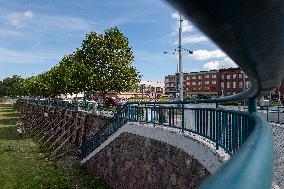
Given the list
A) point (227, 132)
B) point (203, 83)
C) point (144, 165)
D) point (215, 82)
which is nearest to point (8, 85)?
point (203, 83)

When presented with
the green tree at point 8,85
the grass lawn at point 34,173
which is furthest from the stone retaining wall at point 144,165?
the green tree at point 8,85

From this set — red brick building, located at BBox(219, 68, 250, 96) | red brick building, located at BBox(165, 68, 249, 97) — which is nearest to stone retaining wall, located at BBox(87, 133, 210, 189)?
red brick building, located at BBox(165, 68, 249, 97)

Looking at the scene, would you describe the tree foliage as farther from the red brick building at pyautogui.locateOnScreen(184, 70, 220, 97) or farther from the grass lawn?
the red brick building at pyautogui.locateOnScreen(184, 70, 220, 97)

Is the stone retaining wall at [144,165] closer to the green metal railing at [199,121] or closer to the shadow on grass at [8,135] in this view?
the green metal railing at [199,121]

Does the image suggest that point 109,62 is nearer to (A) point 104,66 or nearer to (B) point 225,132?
(A) point 104,66

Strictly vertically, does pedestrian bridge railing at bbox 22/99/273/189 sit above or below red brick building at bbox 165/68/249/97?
below

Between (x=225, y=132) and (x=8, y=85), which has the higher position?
(x=8, y=85)

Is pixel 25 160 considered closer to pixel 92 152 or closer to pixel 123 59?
pixel 92 152

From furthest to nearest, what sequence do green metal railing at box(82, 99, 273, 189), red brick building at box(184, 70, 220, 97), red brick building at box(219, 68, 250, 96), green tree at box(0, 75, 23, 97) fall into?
green tree at box(0, 75, 23, 97) < red brick building at box(184, 70, 220, 97) < red brick building at box(219, 68, 250, 96) < green metal railing at box(82, 99, 273, 189)

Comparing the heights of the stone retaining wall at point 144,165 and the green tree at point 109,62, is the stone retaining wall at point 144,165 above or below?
below

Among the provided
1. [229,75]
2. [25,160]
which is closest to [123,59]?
[25,160]

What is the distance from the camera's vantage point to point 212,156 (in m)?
8.14

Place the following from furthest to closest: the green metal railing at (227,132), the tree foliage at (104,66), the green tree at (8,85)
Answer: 1. the green tree at (8,85)
2. the tree foliage at (104,66)
3. the green metal railing at (227,132)

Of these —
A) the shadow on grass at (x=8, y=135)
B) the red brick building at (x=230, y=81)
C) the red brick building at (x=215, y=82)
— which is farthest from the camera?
the red brick building at (x=215, y=82)
